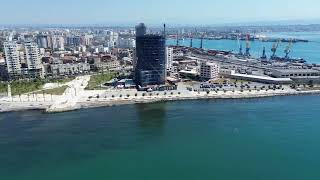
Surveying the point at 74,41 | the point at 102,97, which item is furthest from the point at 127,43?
the point at 102,97

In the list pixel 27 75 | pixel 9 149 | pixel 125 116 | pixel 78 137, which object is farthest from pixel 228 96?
pixel 27 75

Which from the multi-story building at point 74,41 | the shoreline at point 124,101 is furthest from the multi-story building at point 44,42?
the shoreline at point 124,101

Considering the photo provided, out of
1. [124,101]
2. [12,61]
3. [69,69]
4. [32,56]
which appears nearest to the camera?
[124,101]

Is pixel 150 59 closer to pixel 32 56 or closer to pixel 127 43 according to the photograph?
pixel 32 56

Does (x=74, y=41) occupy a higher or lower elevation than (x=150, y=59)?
higher

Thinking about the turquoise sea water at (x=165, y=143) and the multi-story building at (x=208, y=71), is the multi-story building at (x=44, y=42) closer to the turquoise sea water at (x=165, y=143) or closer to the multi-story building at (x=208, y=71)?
the multi-story building at (x=208, y=71)

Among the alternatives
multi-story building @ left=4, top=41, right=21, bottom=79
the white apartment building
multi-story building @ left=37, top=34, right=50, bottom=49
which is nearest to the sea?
multi-story building @ left=4, top=41, right=21, bottom=79

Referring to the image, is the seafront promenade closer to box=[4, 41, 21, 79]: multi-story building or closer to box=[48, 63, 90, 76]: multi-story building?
box=[4, 41, 21, 79]: multi-story building
